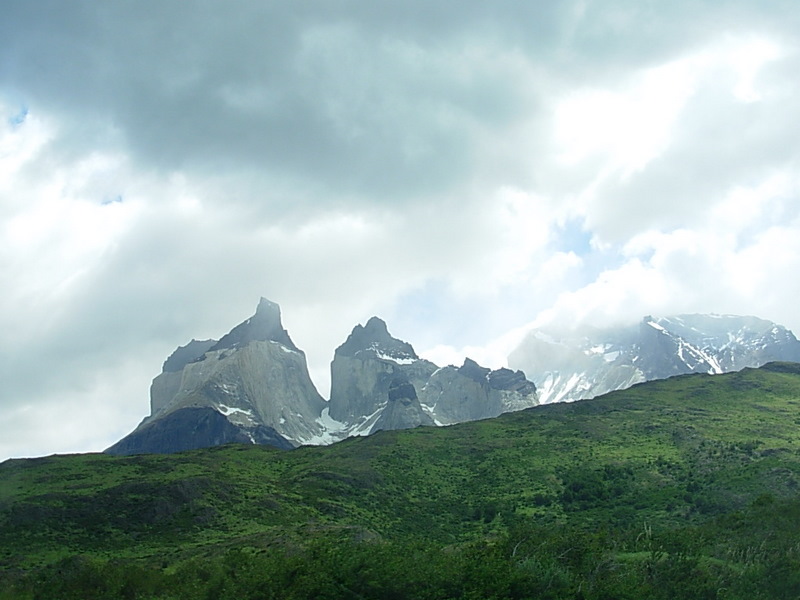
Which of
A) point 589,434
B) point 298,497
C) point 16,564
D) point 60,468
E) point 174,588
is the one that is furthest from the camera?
point 589,434

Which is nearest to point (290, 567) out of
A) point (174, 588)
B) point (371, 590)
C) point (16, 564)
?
point (371, 590)

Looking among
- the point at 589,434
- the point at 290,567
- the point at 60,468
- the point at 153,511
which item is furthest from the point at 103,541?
the point at 589,434

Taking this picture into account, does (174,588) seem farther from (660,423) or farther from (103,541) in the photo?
(660,423)

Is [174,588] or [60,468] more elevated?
[60,468]

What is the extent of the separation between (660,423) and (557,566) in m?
130

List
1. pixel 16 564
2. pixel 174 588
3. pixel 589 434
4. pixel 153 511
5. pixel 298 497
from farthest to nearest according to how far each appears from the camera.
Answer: pixel 589 434, pixel 298 497, pixel 153 511, pixel 16 564, pixel 174 588

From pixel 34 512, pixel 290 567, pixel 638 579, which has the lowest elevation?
pixel 638 579

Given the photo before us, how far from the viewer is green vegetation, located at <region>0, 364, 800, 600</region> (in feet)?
210

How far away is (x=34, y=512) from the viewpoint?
4670 inches

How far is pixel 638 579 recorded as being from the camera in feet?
213

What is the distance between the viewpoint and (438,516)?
5266 inches

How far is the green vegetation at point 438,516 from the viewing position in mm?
63906

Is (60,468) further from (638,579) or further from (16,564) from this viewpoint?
(638,579)

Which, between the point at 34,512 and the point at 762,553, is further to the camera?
the point at 34,512
